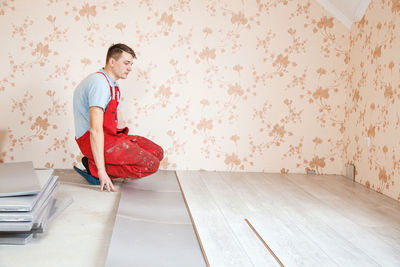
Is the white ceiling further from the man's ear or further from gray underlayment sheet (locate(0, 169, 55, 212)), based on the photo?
gray underlayment sheet (locate(0, 169, 55, 212))

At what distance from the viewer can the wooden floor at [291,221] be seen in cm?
182

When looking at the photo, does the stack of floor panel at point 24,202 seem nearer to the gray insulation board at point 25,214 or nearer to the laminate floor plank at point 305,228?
the gray insulation board at point 25,214

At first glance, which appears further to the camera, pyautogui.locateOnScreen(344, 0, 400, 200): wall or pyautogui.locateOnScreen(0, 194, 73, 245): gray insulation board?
pyautogui.locateOnScreen(344, 0, 400, 200): wall

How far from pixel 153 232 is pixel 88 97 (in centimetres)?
129

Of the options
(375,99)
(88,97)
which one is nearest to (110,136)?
(88,97)

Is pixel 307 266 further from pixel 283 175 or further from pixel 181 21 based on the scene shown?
pixel 181 21

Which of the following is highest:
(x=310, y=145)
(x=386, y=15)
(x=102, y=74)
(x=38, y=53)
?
(x=386, y=15)

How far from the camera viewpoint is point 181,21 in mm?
3666

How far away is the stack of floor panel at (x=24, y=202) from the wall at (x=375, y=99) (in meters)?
2.50

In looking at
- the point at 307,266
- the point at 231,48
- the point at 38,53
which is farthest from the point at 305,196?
the point at 38,53

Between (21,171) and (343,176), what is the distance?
2.97 m

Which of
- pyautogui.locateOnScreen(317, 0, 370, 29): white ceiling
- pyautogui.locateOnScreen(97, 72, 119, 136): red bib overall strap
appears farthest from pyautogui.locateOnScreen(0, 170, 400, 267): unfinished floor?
pyautogui.locateOnScreen(317, 0, 370, 29): white ceiling

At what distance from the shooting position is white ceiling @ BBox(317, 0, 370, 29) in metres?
3.54

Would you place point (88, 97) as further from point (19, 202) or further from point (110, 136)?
point (19, 202)
